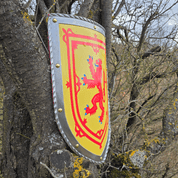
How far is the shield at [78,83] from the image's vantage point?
1034 mm

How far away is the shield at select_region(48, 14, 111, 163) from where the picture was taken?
103 cm

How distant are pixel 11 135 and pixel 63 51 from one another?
731mm

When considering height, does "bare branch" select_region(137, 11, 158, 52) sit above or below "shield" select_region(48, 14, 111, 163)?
above

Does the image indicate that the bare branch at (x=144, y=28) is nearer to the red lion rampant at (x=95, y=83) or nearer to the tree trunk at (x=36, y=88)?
the red lion rampant at (x=95, y=83)

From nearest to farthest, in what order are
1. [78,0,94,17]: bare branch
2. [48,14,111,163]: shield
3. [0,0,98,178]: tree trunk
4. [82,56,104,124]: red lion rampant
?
1. [0,0,98,178]: tree trunk
2. [48,14,111,163]: shield
3. [82,56,104,124]: red lion rampant
4. [78,0,94,17]: bare branch

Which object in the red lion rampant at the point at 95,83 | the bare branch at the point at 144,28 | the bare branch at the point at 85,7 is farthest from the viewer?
the bare branch at the point at 144,28

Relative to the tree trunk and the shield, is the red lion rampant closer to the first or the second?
the shield

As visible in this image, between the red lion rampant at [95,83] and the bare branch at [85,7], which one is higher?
the bare branch at [85,7]

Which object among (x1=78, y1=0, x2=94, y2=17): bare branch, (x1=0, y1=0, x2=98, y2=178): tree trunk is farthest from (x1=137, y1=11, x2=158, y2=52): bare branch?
(x1=0, y1=0, x2=98, y2=178): tree trunk

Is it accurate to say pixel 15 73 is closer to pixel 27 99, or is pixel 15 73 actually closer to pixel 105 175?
pixel 27 99

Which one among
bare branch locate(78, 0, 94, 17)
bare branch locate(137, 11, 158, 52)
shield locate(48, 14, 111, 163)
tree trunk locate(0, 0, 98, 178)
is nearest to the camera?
tree trunk locate(0, 0, 98, 178)

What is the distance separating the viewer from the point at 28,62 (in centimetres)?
96

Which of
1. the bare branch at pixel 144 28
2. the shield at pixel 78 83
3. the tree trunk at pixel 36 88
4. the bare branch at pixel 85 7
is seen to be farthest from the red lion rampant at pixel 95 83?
the bare branch at pixel 144 28

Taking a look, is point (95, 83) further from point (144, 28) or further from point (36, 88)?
point (144, 28)
